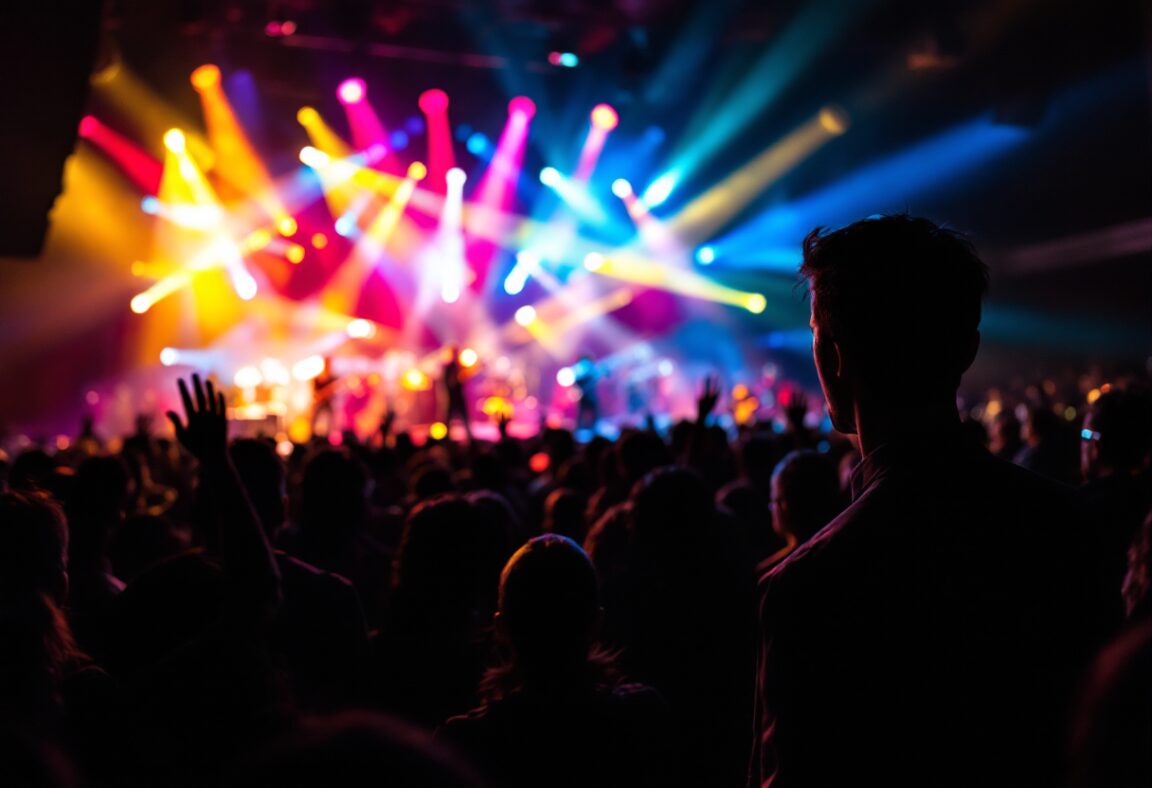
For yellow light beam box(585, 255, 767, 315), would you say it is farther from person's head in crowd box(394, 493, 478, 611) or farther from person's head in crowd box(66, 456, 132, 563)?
person's head in crowd box(394, 493, 478, 611)

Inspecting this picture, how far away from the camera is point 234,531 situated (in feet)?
6.80

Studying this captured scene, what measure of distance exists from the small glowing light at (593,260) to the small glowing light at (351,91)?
6.09 metres

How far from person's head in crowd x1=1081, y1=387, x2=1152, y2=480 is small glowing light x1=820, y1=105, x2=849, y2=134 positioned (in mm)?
12029

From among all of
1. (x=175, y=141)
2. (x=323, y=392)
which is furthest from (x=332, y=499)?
(x=175, y=141)

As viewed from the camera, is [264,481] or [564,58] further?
[564,58]

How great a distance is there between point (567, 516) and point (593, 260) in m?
16.3

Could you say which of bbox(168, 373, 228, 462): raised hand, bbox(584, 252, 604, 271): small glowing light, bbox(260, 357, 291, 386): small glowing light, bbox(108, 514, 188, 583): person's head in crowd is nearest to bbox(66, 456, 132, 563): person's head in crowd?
bbox(108, 514, 188, 583): person's head in crowd

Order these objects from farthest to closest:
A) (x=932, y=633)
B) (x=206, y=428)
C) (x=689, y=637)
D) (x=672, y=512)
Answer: (x=672, y=512) → (x=689, y=637) → (x=206, y=428) → (x=932, y=633)

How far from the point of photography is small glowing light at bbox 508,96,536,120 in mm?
16578

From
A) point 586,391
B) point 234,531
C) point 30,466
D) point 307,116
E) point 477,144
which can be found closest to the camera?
point 234,531

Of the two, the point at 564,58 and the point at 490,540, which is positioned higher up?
the point at 564,58

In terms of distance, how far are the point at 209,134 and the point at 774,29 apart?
32.4 ft

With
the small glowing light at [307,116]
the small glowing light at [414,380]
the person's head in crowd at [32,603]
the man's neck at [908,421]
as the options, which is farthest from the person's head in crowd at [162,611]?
the small glowing light at [414,380]

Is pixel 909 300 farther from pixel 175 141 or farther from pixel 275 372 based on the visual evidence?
pixel 275 372
